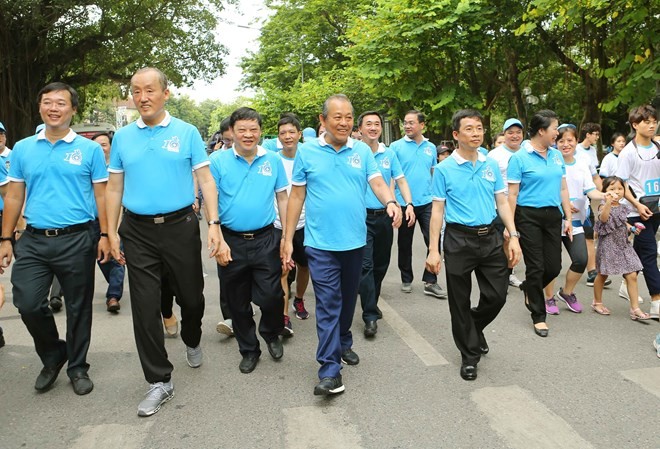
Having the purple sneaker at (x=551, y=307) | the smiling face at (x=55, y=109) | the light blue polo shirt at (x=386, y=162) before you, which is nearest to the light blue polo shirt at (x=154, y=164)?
the smiling face at (x=55, y=109)

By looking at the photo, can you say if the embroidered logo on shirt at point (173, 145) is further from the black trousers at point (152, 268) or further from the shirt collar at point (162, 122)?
the black trousers at point (152, 268)

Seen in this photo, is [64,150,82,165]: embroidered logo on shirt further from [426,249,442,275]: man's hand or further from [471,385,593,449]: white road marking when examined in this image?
[471,385,593,449]: white road marking

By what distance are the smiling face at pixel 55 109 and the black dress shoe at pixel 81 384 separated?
163 centimetres

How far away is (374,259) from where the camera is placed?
519cm

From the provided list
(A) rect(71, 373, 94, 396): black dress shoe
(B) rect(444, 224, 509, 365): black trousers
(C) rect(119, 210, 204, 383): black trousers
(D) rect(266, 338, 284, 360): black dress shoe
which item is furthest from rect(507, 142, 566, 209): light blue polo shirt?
(A) rect(71, 373, 94, 396): black dress shoe

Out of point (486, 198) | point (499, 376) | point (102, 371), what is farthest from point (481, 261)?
point (102, 371)

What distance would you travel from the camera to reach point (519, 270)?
7.28 meters

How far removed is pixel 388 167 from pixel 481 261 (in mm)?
1740

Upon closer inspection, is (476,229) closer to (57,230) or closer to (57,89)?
(57,230)

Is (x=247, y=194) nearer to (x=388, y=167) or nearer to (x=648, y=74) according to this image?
(x=388, y=167)

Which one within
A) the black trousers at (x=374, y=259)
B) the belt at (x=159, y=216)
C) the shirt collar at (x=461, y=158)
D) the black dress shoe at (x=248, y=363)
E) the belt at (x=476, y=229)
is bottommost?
the black dress shoe at (x=248, y=363)

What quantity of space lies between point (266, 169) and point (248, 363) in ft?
4.54

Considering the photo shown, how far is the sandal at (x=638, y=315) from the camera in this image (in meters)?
5.13

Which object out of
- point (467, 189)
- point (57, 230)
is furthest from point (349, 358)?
point (57, 230)
